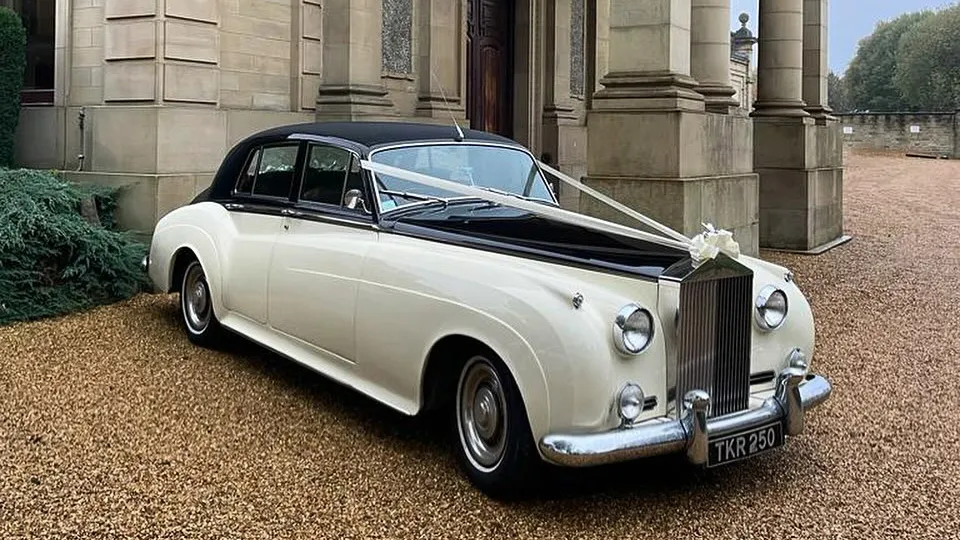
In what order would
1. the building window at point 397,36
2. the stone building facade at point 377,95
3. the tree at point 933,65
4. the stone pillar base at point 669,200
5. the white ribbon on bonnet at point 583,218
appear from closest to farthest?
the white ribbon on bonnet at point 583,218
the stone pillar base at point 669,200
the stone building facade at point 377,95
the building window at point 397,36
the tree at point 933,65

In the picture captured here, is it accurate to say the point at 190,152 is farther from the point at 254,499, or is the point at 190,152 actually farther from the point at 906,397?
the point at 906,397

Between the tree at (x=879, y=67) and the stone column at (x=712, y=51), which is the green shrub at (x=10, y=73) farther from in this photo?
the tree at (x=879, y=67)

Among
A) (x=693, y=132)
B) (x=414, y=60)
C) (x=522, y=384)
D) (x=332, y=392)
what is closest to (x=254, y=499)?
(x=522, y=384)

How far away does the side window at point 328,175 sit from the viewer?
543cm

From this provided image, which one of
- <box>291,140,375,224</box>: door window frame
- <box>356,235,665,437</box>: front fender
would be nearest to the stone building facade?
<box>291,140,375,224</box>: door window frame

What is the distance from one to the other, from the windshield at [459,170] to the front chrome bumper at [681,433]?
1.94 meters

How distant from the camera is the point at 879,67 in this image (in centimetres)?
7638

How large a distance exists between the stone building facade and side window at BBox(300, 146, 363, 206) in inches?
169

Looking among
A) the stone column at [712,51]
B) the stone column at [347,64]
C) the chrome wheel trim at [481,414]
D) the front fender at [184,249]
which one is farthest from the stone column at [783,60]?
the chrome wheel trim at [481,414]

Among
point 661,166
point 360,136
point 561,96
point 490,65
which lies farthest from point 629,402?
point 561,96

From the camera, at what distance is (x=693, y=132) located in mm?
9617

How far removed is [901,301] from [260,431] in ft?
24.3

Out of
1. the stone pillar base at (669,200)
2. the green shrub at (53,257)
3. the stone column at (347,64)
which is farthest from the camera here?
the stone column at (347,64)

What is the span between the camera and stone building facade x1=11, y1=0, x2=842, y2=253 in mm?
9602
